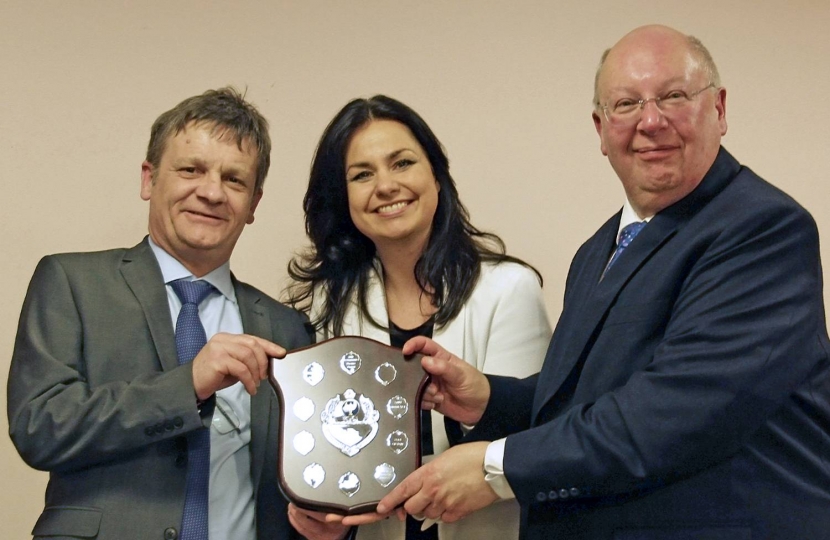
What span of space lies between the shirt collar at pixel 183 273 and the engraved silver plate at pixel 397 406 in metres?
0.50

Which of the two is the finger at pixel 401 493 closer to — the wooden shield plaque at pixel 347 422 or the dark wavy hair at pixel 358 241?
the wooden shield plaque at pixel 347 422

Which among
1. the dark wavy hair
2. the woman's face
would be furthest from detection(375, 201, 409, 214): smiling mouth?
the dark wavy hair

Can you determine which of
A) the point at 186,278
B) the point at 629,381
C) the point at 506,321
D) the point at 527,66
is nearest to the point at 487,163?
the point at 527,66

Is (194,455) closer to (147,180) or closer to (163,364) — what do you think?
(163,364)

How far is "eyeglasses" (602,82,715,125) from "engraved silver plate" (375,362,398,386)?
0.60 metres

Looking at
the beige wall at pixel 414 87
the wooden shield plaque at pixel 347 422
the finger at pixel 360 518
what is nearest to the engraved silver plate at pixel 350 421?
the wooden shield plaque at pixel 347 422

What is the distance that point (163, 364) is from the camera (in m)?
1.82

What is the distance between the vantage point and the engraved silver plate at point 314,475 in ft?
5.50

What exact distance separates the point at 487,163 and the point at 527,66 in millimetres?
312

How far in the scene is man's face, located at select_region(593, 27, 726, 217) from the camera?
1.70 metres

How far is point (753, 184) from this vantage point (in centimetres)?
163

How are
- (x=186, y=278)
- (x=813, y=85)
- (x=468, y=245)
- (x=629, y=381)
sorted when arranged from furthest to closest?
(x=813, y=85) → (x=468, y=245) → (x=186, y=278) → (x=629, y=381)

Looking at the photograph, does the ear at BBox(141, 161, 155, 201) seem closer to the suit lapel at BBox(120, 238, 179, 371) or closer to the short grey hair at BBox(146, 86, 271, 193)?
the short grey hair at BBox(146, 86, 271, 193)

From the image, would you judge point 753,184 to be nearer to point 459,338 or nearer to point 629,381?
point 629,381
